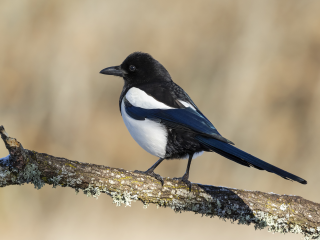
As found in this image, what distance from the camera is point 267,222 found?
8.14 feet

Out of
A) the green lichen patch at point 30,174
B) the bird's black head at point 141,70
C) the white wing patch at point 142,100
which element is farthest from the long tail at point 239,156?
the green lichen patch at point 30,174

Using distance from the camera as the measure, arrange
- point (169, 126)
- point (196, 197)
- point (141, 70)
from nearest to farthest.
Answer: point (196, 197)
point (169, 126)
point (141, 70)

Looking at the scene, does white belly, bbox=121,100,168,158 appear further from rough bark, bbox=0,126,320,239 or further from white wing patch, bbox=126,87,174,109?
rough bark, bbox=0,126,320,239

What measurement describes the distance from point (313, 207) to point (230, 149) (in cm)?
81

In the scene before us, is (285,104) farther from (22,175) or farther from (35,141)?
(22,175)

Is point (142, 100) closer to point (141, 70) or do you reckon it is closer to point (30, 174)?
point (141, 70)

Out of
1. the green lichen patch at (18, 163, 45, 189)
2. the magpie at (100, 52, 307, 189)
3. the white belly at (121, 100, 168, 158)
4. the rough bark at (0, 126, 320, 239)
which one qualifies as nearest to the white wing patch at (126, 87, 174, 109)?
the magpie at (100, 52, 307, 189)

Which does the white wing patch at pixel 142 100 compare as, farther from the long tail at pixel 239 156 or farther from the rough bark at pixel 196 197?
the rough bark at pixel 196 197

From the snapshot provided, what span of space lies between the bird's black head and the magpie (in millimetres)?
91

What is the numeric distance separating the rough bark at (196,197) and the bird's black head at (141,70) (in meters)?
1.37

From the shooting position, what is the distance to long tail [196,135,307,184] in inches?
82.7

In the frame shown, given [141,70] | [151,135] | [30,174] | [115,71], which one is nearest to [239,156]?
[151,135]

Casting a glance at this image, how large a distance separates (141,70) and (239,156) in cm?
166

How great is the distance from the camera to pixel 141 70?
352 centimetres
